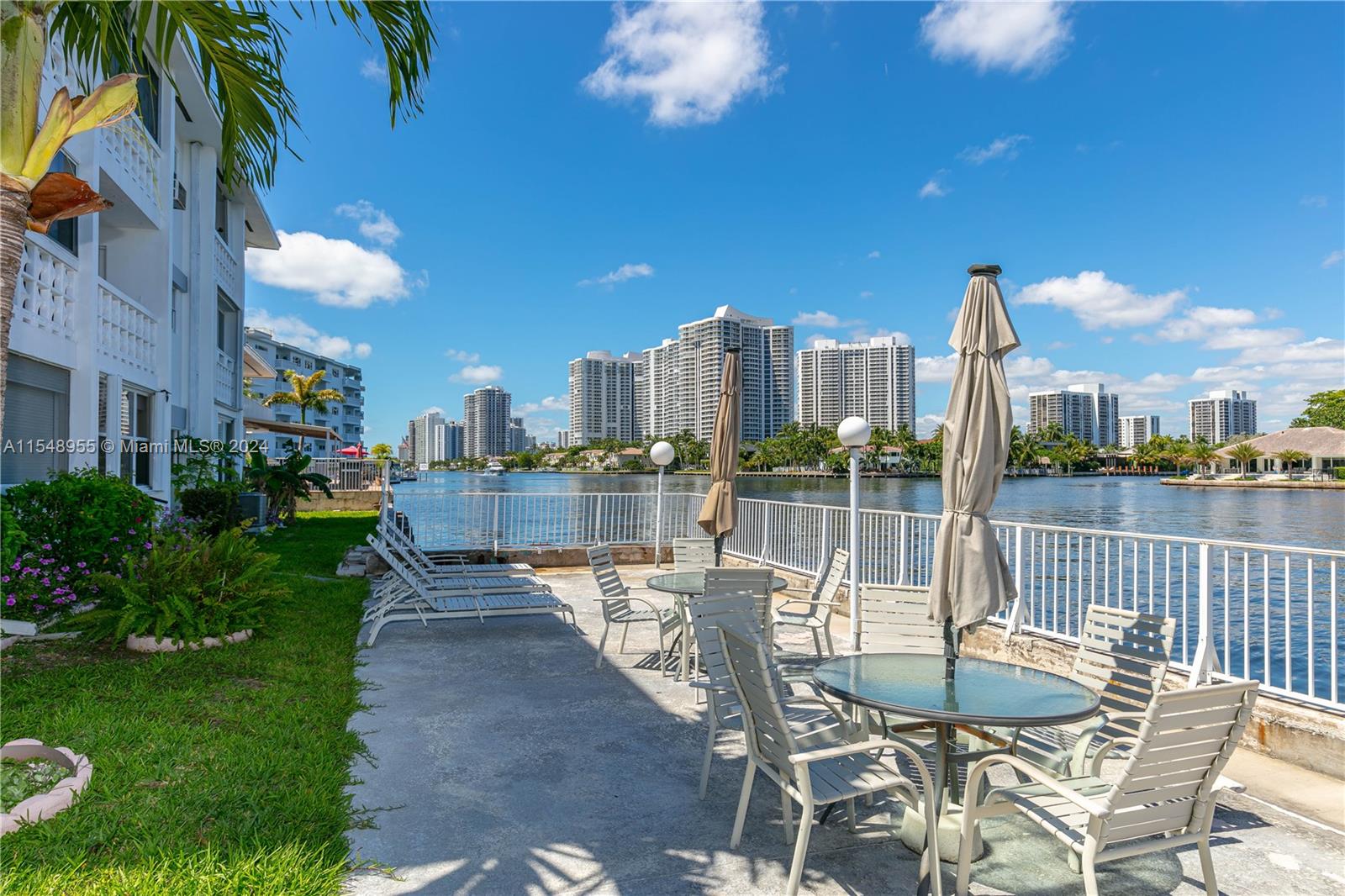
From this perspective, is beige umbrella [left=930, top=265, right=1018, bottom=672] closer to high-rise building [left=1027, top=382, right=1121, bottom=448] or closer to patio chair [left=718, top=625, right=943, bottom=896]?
patio chair [left=718, top=625, right=943, bottom=896]

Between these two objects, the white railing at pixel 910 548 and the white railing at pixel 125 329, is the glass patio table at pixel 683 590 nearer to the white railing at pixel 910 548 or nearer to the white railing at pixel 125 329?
the white railing at pixel 910 548

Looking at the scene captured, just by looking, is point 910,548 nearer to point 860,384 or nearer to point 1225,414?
point 860,384

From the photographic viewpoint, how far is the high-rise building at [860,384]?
116 metres

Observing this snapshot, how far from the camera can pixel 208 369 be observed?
14.1 metres

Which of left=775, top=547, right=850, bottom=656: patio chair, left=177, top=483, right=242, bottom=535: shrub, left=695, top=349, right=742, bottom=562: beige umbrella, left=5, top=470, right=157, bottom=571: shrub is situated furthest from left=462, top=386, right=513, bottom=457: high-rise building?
left=775, top=547, right=850, bottom=656: patio chair

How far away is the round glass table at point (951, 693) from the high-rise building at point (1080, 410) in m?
164

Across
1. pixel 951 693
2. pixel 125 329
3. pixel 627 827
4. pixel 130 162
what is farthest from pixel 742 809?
pixel 130 162

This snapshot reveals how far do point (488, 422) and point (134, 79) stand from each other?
16402 centimetres

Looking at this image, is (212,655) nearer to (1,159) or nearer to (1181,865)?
(1,159)

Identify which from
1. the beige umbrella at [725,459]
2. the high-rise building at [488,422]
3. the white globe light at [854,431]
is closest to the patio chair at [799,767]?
the beige umbrella at [725,459]

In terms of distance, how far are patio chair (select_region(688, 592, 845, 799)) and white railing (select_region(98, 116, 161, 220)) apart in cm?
918

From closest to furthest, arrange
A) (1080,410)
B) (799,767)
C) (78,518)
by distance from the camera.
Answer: (799,767) → (78,518) → (1080,410)

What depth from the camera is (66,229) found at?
862cm

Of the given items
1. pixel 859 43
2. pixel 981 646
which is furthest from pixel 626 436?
pixel 981 646
